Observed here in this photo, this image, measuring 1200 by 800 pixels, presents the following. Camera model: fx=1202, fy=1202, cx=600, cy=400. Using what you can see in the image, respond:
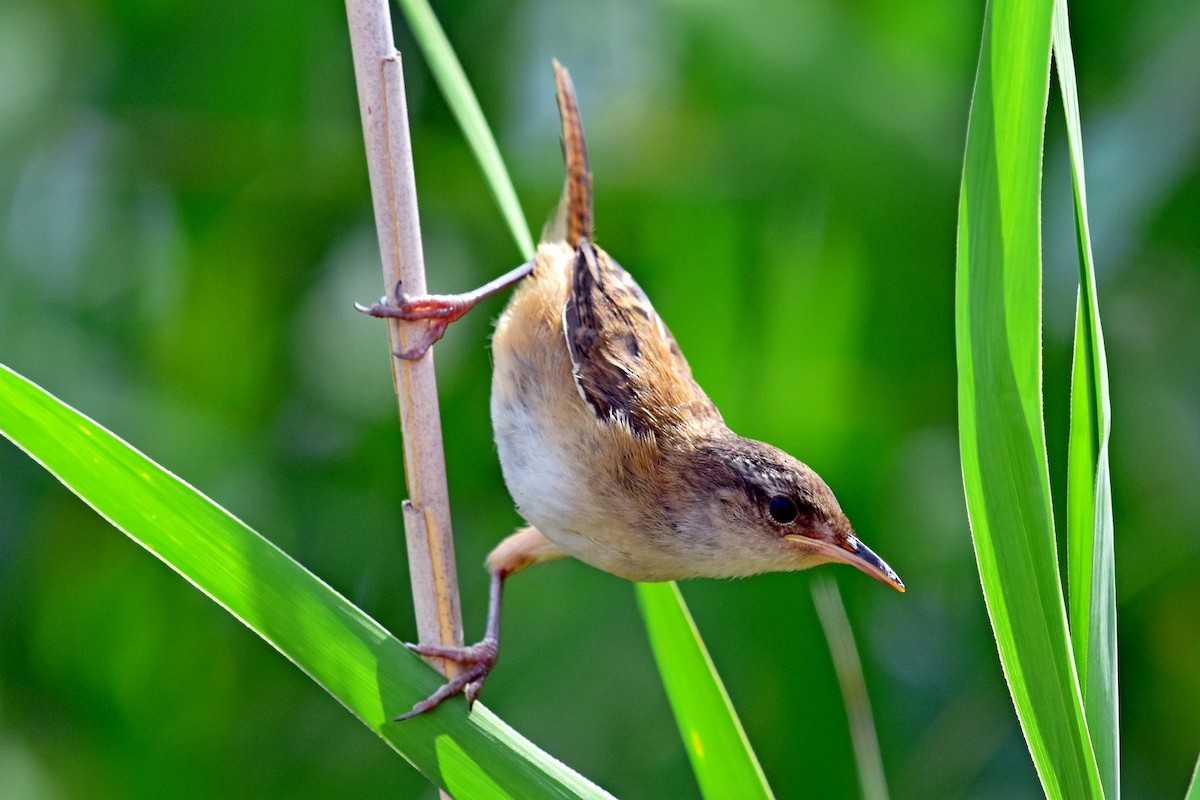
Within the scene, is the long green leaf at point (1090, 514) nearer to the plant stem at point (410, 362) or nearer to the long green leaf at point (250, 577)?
the long green leaf at point (250, 577)

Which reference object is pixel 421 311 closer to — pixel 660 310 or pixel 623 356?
pixel 623 356

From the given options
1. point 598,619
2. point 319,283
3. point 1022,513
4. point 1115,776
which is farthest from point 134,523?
point 319,283

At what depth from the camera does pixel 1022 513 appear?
1351 millimetres

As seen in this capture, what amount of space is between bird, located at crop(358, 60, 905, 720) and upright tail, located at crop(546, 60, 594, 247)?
151 millimetres

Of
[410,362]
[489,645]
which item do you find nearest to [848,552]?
[489,645]

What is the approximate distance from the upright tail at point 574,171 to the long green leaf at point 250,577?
1583mm

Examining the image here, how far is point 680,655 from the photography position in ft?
5.95

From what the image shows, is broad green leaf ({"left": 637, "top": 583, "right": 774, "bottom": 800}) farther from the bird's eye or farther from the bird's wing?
the bird's wing

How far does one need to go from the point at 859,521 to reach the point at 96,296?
201 centimetres

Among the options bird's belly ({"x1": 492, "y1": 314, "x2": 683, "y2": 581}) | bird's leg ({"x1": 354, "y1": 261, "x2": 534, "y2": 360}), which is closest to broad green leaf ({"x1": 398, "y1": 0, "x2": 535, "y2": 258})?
bird's leg ({"x1": 354, "y1": 261, "x2": 534, "y2": 360})

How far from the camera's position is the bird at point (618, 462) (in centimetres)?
216

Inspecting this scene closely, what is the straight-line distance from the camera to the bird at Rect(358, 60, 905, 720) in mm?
2162

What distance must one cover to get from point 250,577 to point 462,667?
59 centimetres

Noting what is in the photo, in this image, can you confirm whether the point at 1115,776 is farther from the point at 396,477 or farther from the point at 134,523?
the point at 396,477
